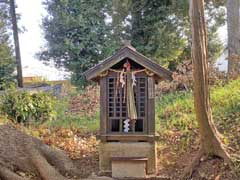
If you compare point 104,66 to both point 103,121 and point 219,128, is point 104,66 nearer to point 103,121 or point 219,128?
point 103,121

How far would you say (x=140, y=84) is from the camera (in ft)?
24.8

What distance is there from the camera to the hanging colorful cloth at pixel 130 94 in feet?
24.2

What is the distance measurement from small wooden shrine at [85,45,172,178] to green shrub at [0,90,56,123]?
13.6 feet

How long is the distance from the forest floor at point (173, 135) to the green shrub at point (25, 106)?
377 mm

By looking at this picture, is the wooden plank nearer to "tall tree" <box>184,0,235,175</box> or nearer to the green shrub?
"tall tree" <box>184,0,235,175</box>

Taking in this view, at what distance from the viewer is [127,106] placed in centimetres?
748

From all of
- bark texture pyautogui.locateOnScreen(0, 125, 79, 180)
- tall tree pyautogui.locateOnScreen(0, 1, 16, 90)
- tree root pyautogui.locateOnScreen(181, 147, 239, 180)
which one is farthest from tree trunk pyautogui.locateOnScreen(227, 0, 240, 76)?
tall tree pyautogui.locateOnScreen(0, 1, 16, 90)

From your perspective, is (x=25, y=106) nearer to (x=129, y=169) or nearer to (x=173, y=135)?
(x=173, y=135)

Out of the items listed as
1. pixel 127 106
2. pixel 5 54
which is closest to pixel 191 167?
pixel 127 106

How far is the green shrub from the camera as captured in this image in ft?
36.1

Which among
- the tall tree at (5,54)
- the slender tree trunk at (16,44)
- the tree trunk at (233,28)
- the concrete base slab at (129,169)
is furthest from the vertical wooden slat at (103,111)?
the slender tree trunk at (16,44)

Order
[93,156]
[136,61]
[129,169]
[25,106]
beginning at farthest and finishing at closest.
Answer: [25,106] → [93,156] → [136,61] → [129,169]

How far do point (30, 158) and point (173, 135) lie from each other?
343cm

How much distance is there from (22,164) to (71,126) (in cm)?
388
